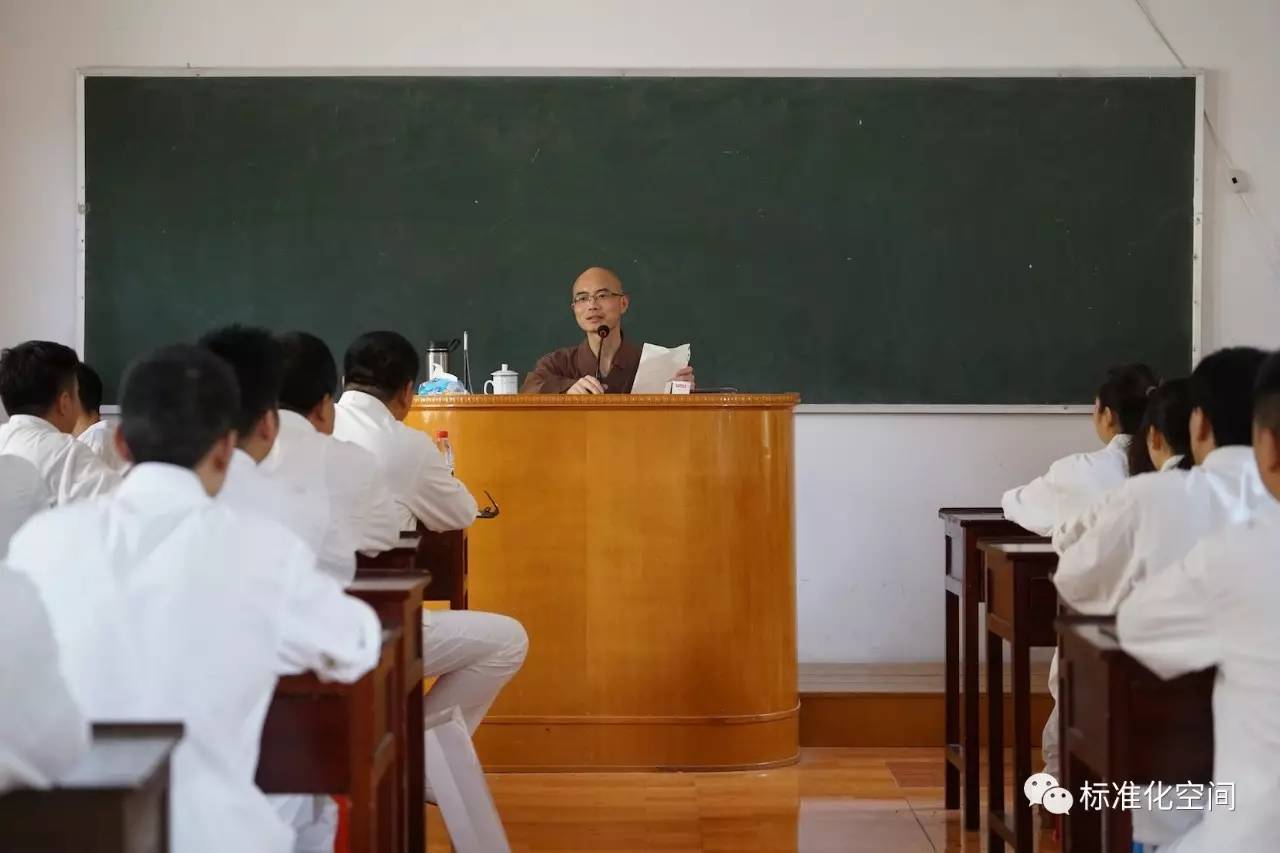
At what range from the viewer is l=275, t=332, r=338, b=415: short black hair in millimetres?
2904

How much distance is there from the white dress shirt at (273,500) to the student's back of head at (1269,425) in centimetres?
140

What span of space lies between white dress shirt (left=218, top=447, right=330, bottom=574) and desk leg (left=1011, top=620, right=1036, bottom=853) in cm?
156

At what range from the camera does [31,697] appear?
1.44m

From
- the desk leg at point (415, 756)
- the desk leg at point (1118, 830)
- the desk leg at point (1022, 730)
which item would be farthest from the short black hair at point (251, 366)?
the desk leg at point (1022, 730)

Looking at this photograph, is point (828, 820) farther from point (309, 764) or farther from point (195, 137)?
point (195, 137)

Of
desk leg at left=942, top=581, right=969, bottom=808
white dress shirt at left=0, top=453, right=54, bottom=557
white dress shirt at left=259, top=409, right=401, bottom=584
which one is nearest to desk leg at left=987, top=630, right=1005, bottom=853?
desk leg at left=942, top=581, right=969, bottom=808

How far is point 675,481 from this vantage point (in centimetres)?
422

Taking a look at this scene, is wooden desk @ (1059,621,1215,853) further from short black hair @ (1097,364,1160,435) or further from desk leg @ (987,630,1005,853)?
short black hair @ (1097,364,1160,435)

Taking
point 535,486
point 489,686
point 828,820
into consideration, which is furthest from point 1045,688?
point 489,686

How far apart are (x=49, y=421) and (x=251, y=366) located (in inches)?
56.6

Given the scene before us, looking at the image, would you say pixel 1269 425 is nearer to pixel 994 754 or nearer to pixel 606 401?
pixel 994 754

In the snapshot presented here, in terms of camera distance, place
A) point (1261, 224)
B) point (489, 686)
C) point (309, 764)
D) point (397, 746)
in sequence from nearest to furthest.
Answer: point (309, 764)
point (397, 746)
point (489, 686)
point (1261, 224)

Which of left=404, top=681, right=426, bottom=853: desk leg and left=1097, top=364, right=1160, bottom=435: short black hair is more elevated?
left=1097, top=364, right=1160, bottom=435: short black hair

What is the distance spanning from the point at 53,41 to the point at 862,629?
3.87m
